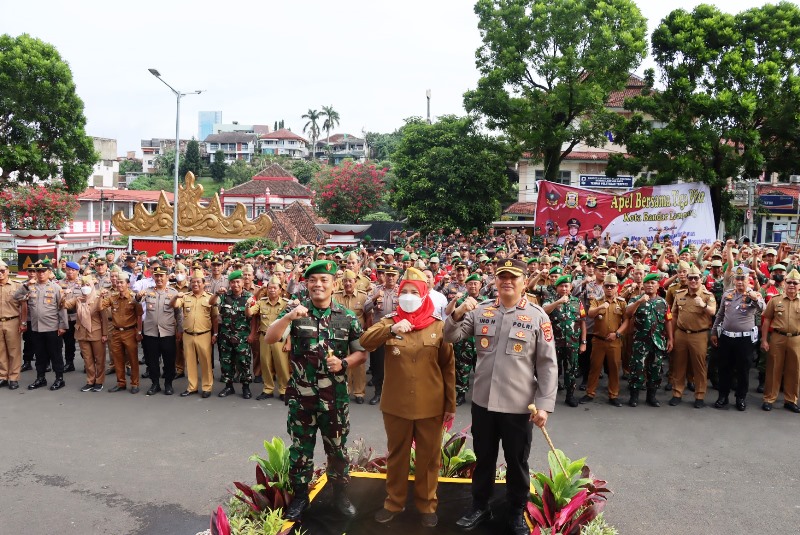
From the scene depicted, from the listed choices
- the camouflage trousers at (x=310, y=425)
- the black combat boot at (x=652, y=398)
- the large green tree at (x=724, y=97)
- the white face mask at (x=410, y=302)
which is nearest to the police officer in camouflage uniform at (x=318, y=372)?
the camouflage trousers at (x=310, y=425)

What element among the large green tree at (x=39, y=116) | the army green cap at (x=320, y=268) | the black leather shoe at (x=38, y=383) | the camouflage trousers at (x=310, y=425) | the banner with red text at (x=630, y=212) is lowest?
the black leather shoe at (x=38, y=383)

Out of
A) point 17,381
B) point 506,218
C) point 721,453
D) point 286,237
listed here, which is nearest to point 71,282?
point 17,381

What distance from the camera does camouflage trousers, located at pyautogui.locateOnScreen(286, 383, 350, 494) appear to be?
4.39 meters

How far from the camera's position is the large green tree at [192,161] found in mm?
66875

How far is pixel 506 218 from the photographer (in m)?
36.2

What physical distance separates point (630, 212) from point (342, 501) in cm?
1546

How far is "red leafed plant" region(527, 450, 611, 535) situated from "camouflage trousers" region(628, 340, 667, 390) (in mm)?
3547

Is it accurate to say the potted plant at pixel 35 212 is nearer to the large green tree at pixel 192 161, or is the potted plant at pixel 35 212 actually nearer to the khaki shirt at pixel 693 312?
the khaki shirt at pixel 693 312

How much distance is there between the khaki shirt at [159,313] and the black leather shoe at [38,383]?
5.95ft

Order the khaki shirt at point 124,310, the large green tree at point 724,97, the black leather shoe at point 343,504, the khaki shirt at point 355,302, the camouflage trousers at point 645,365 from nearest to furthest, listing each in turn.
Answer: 1. the black leather shoe at point 343,504
2. the camouflage trousers at point 645,365
3. the khaki shirt at point 124,310
4. the khaki shirt at point 355,302
5. the large green tree at point 724,97

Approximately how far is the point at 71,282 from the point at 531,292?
6725 mm

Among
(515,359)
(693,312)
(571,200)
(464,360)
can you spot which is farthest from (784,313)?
(571,200)

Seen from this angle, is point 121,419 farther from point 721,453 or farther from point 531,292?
point 721,453

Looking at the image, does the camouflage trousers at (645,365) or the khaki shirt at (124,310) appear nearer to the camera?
the camouflage trousers at (645,365)
